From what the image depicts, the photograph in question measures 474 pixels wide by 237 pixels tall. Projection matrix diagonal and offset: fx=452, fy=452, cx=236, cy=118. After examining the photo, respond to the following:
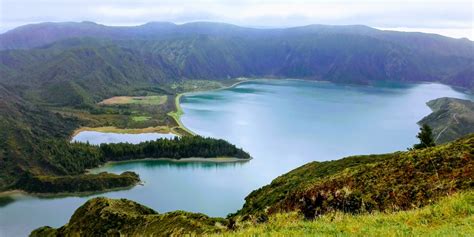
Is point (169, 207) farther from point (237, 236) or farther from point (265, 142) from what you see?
point (237, 236)

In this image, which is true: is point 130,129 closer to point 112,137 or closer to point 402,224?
point 112,137

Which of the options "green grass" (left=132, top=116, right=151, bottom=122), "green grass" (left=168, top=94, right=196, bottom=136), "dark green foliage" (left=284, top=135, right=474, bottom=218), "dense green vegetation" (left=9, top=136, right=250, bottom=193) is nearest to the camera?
"dark green foliage" (left=284, top=135, right=474, bottom=218)

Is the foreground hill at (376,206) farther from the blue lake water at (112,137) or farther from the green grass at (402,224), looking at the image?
the blue lake water at (112,137)

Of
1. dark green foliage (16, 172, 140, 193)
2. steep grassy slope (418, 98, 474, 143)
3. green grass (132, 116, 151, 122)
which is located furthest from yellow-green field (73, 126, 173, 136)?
steep grassy slope (418, 98, 474, 143)

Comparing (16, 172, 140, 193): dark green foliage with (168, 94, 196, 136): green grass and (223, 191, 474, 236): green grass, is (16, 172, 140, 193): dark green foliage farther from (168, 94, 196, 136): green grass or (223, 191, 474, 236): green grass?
(223, 191, 474, 236): green grass

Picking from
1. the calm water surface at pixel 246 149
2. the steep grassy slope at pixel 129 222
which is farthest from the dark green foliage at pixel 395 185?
the calm water surface at pixel 246 149

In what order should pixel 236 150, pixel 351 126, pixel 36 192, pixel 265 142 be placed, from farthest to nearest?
pixel 351 126
pixel 265 142
pixel 236 150
pixel 36 192

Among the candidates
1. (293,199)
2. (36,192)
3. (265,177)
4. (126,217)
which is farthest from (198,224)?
(36,192)
